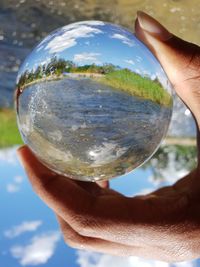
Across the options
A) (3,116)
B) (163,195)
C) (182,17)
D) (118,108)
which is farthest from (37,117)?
(3,116)

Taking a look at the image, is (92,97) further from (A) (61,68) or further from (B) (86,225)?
(B) (86,225)

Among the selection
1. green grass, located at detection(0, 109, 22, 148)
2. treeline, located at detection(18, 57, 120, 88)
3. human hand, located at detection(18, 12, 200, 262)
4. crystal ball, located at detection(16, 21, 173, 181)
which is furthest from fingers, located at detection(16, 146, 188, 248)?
green grass, located at detection(0, 109, 22, 148)

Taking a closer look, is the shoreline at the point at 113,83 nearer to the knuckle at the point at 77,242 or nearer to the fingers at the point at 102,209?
the fingers at the point at 102,209

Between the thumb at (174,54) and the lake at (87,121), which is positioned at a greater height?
the thumb at (174,54)

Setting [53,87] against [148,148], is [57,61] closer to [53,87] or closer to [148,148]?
[53,87]

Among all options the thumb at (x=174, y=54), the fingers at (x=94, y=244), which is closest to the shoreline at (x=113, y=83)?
the thumb at (x=174, y=54)
